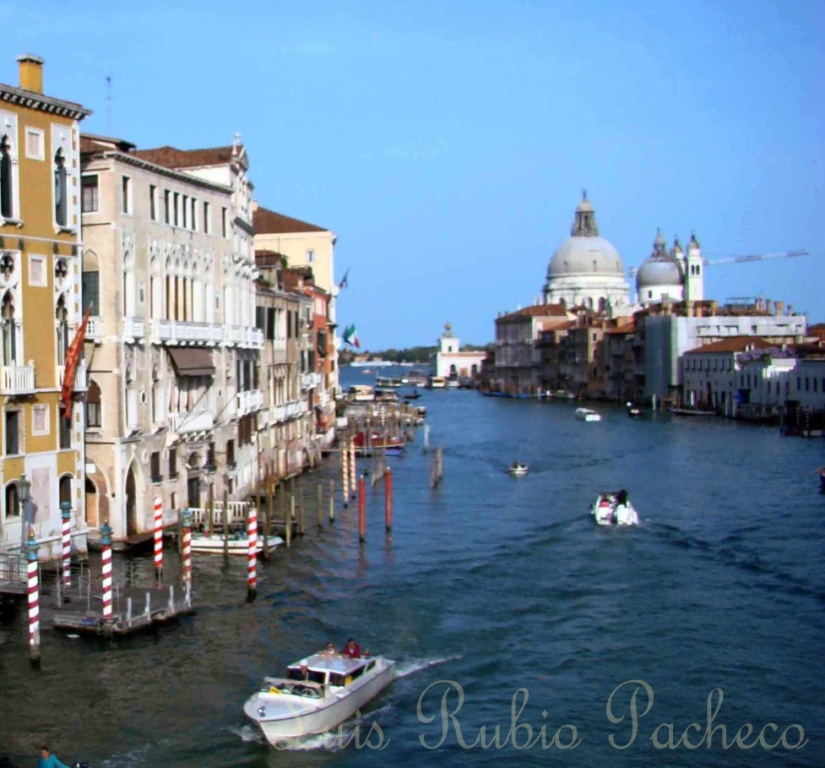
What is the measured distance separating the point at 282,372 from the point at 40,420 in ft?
51.2

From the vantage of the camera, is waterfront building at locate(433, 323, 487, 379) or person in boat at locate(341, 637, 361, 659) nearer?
person in boat at locate(341, 637, 361, 659)

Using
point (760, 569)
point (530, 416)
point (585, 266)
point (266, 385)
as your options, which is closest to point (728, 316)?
point (530, 416)

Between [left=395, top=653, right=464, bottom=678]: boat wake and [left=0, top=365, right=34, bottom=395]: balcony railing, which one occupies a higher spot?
[left=0, top=365, right=34, bottom=395]: balcony railing

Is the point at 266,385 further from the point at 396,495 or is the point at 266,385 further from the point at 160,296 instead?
the point at 160,296

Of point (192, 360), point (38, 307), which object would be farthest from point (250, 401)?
point (38, 307)

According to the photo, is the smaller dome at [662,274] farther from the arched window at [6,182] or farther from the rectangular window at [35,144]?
the arched window at [6,182]

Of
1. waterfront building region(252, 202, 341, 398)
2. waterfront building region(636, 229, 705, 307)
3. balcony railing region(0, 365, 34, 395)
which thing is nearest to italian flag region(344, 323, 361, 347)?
waterfront building region(252, 202, 341, 398)

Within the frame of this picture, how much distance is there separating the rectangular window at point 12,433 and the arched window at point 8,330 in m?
0.88

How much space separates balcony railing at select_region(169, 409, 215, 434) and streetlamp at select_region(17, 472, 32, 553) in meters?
5.38

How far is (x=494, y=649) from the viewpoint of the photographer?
18.9 meters

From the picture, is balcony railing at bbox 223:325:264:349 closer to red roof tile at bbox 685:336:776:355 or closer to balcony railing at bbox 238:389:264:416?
balcony railing at bbox 238:389:264:416

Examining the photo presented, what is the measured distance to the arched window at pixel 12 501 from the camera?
69.3 feet

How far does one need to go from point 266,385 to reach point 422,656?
17461mm

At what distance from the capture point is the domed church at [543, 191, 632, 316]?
5817 inches
